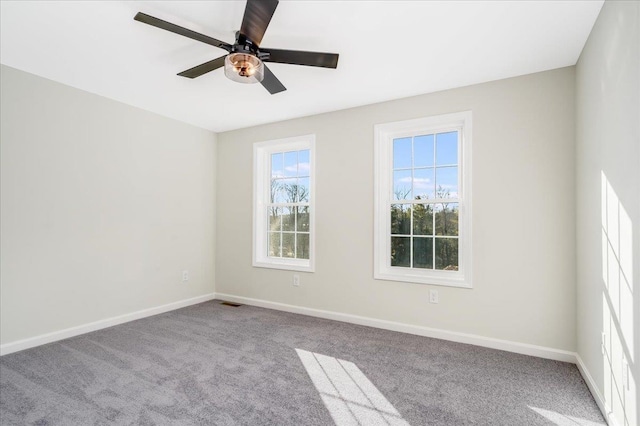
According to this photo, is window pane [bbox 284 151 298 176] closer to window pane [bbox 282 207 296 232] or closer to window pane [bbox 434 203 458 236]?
window pane [bbox 282 207 296 232]

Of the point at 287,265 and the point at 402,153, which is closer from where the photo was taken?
the point at 402,153

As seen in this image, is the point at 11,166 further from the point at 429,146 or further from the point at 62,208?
the point at 429,146

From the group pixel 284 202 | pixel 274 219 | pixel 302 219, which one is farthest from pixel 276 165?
pixel 302 219

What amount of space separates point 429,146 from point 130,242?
3599 millimetres

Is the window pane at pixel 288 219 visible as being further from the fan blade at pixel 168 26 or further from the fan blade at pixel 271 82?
the fan blade at pixel 168 26

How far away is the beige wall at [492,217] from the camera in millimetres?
2740

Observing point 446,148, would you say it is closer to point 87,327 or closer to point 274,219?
point 274,219

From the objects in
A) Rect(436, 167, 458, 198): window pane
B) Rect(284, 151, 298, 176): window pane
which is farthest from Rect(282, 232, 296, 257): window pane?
Rect(436, 167, 458, 198): window pane

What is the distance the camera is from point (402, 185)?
11.8 feet

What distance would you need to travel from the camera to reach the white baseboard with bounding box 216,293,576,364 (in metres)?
2.74

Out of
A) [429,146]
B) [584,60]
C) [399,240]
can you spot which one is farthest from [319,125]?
[584,60]

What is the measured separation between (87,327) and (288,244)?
2383mm

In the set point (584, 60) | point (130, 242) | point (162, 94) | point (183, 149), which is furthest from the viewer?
point (183, 149)

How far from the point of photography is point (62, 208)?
125 inches
